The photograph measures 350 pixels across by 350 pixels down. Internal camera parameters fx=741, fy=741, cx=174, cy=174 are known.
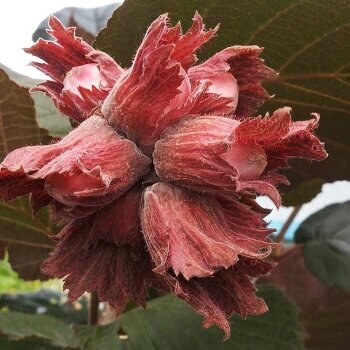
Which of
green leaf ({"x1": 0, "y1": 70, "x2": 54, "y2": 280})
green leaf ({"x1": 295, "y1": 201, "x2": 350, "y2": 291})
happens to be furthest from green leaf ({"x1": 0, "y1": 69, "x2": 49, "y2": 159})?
green leaf ({"x1": 295, "y1": 201, "x2": 350, "y2": 291})

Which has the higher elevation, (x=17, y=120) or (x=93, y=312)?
(x=17, y=120)

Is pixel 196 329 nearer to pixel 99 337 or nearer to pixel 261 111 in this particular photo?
pixel 99 337

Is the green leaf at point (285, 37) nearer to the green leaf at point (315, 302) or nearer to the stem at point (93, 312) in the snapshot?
the stem at point (93, 312)

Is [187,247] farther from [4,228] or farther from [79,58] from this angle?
[4,228]

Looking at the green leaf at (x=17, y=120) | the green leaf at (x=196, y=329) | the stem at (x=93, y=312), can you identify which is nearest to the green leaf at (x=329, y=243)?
Result: the green leaf at (x=196, y=329)

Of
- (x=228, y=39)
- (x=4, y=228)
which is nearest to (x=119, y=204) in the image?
(x=228, y=39)

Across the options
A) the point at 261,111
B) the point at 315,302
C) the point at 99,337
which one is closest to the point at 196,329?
the point at 99,337
